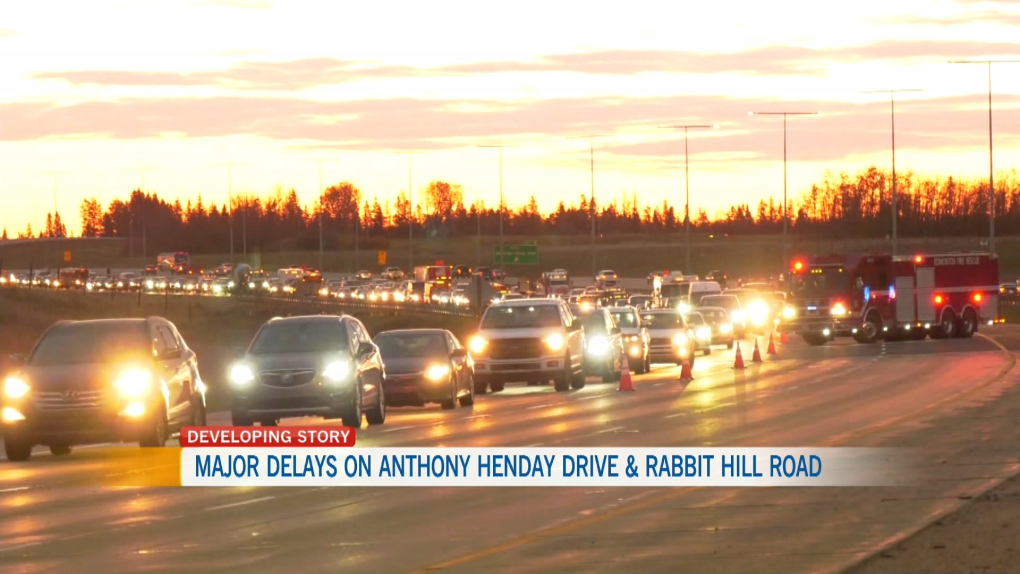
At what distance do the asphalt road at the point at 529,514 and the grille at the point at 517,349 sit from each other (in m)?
10.4

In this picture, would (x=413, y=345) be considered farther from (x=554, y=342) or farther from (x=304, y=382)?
(x=304, y=382)

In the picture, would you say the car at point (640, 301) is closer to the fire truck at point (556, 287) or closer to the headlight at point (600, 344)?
the fire truck at point (556, 287)

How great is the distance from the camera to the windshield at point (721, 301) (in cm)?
6825

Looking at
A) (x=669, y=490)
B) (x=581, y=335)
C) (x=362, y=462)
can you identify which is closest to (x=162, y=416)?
(x=362, y=462)

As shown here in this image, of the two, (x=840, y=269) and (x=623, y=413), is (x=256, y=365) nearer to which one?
(x=623, y=413)

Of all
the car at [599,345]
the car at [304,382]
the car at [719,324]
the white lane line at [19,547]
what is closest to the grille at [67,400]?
the car at [304,382]

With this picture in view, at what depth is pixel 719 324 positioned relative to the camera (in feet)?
210

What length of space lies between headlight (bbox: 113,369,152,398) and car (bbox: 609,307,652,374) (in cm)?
2396

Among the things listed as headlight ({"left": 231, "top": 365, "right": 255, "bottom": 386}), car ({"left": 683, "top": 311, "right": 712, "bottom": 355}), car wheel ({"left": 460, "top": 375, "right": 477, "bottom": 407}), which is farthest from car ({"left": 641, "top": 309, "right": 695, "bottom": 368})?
headlight ({"left": 231, "top": 365, "right": 255, "bottom": 386})

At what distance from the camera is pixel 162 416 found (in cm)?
2261

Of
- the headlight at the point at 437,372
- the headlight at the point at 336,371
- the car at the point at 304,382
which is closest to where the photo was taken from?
the car at the point at 304,382

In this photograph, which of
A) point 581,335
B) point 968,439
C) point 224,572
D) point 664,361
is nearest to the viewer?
point 224,572

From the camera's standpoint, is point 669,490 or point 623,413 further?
point 623,413

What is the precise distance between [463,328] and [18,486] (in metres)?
56.3
